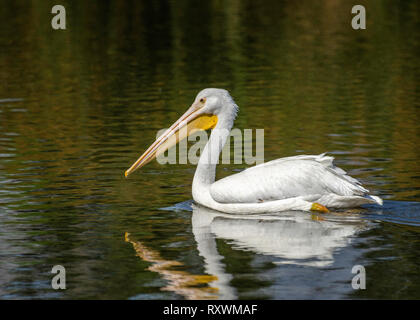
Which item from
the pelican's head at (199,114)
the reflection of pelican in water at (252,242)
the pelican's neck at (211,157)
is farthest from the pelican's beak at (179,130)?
the reflection of pelican in water at (252,242)

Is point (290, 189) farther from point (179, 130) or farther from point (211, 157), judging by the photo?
point (179, 130)

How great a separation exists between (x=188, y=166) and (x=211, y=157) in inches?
75.1

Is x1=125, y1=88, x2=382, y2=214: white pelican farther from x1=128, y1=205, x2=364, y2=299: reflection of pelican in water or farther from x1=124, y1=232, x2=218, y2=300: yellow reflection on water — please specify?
x1=124, y1=232, x2=218, y2=300: yellow reflection on water

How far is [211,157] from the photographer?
859cm

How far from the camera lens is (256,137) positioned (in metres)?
12.0

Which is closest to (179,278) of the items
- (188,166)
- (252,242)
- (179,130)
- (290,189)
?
(252,242)

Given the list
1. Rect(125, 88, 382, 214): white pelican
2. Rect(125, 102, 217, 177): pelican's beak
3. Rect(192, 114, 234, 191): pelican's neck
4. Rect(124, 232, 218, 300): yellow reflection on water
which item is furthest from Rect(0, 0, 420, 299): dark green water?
Rect(125, 102, 217, 177): pelican's beak

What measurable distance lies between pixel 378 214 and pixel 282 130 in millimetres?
4654

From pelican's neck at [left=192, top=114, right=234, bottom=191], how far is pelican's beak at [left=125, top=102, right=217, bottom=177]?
0.49ft

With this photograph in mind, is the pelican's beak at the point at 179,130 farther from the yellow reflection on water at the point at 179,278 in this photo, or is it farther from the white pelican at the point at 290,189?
the yellow reflection on water at the point at 179,278

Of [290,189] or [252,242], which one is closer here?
[252,242]

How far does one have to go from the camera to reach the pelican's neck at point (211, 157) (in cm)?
842

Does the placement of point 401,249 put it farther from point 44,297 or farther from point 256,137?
point 256,137

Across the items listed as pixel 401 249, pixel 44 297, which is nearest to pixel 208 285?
pixel 44 297
